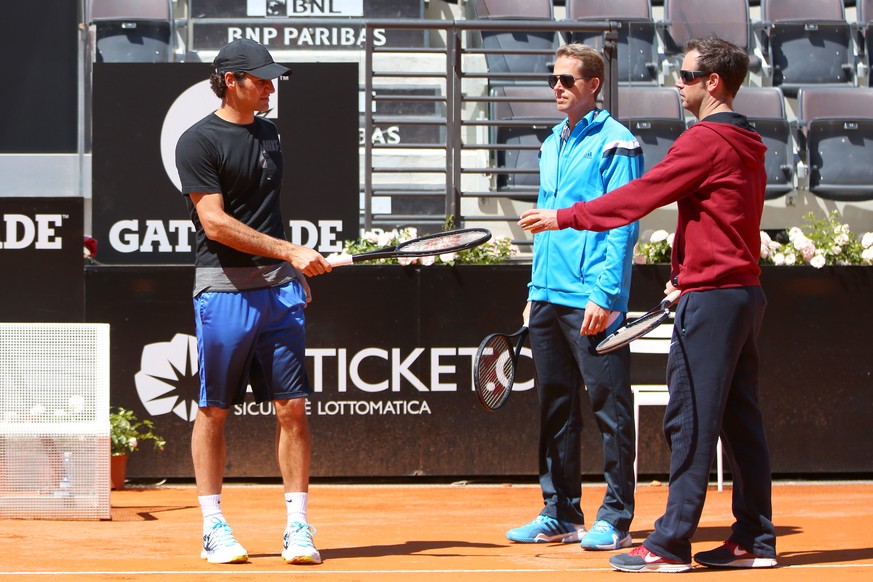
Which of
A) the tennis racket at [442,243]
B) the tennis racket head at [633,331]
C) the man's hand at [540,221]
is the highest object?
the man's hand at [540,221]

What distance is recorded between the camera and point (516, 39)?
998cm

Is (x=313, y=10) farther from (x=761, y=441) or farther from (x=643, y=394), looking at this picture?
(x=761, y=441)

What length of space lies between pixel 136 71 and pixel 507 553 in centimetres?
399

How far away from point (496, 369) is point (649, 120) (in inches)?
147

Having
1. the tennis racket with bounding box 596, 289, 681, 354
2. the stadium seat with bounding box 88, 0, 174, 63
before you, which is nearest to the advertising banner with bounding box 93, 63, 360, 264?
the stadium seat with bounding box 88, 0, 174, 63

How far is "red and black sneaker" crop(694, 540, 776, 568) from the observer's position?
15.0 feet

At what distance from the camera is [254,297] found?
4.79 m

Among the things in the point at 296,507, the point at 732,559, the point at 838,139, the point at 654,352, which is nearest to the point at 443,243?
the point at 296,507

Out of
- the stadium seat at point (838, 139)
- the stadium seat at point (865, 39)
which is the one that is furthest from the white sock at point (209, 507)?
the stadium seat at point (865, 39)

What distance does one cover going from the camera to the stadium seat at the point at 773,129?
9.69 meters

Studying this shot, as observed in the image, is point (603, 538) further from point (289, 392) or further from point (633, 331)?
point (289, 392)

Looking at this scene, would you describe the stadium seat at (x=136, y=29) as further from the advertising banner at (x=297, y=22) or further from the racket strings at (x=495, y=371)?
the racket strings at (x=495, y=371)

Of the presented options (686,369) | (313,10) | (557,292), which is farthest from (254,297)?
(313,10)

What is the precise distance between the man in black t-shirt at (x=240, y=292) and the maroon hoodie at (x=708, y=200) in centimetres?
117
